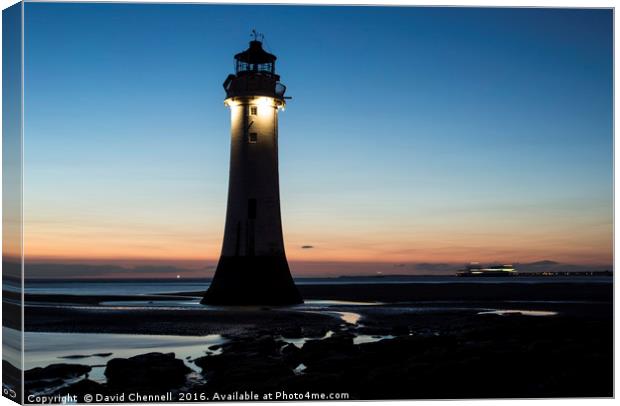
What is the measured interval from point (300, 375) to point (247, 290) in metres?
11.1

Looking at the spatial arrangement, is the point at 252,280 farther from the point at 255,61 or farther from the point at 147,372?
the point at 147,372

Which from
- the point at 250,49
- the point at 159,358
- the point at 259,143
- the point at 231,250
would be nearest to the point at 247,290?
the point at 231,250

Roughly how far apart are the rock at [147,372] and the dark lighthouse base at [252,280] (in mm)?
9519

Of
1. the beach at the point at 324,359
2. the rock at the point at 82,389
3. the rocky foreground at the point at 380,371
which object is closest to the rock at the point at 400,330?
the beach at the point at 324,359

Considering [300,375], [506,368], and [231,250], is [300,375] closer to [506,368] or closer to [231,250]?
[506,368]

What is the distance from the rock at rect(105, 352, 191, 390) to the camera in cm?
1209

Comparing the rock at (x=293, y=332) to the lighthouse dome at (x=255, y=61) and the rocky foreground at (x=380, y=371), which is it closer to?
the rocky foreground at (x=380, y=371)

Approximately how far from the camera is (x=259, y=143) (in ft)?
77.9

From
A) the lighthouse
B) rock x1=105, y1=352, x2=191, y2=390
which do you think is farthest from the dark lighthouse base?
rock x1=105, y1=352, x2=191, y2=390

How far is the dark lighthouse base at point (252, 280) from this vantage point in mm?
A: 23516

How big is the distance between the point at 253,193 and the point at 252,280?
2507 millimetres

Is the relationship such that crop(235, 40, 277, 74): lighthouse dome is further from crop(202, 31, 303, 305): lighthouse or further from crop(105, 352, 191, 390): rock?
crop(105, 352, 191, 390): rock

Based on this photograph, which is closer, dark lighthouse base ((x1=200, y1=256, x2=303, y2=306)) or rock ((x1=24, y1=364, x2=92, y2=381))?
rock ((x1=24, y1=364, x2=92, y2=381))

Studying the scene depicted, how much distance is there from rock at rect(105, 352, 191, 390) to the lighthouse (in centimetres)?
958
